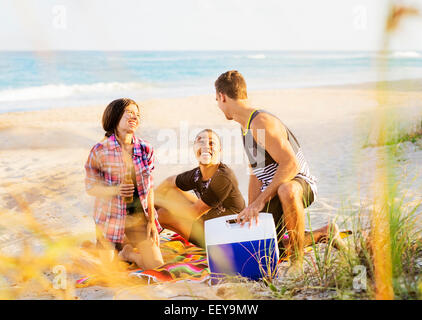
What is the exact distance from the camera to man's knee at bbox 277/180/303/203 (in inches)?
108

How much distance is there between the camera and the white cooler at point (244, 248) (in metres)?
2.55

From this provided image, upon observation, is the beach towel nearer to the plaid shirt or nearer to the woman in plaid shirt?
the woman in plaid shirt

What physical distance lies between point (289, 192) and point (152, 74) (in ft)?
78.6

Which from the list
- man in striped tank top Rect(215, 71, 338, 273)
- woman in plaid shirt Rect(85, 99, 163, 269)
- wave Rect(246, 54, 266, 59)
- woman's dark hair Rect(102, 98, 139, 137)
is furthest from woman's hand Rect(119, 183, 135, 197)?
wave Rect(246, 54, 266, 59)

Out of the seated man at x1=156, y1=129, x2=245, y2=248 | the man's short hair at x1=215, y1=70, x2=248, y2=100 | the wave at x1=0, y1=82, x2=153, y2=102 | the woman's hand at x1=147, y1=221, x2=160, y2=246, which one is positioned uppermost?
the wave at x1=0, y1=82, x2=153, y2=102

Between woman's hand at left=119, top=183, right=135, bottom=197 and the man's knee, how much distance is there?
3.41 ft

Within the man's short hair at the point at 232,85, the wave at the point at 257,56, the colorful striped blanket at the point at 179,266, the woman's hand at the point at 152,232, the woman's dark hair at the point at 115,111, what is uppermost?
the wave at the point at 257,56

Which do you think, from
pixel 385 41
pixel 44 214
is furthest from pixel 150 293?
pixel 44 214

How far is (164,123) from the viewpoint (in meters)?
10.4

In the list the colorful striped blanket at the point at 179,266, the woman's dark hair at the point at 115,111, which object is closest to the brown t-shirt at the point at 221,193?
the colorful striped blanket at the point at 179,266

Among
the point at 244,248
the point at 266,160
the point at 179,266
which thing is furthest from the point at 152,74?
the point at 244,248

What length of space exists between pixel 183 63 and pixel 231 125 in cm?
2277

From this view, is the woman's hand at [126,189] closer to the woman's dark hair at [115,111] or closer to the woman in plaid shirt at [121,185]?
the woman in plaid shirt at [121,185]

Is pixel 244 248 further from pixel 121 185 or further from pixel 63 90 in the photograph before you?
pixel 63 90
